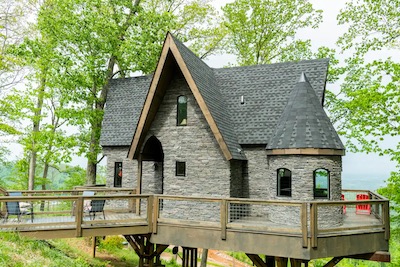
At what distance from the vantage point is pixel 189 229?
1014cm

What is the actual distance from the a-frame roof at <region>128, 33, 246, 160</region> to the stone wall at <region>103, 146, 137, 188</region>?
2.57 meters

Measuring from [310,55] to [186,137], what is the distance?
1590 cm

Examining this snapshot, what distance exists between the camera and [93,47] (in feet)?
65.1

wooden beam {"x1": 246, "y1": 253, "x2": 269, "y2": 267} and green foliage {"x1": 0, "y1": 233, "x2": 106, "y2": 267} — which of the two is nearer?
green foliage {"x1": 0, "y1": 233, "x2": 106, "y2": 267}

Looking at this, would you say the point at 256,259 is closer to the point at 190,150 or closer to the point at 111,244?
the point at 190,150

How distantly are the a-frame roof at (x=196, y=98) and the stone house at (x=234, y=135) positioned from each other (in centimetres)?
4

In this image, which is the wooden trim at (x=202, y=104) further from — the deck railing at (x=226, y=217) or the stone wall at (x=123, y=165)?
the stone wall at (x=123, y=165)

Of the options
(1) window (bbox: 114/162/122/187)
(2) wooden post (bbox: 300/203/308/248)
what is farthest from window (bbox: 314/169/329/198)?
(1) window (bbox: 114/162/122/187)

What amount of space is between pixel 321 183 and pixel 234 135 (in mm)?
3909

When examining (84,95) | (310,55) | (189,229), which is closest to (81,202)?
(189,229)

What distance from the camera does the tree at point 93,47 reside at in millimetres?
19172

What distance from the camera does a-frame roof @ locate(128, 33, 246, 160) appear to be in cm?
1155

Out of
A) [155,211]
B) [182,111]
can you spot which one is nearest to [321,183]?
[155,211]

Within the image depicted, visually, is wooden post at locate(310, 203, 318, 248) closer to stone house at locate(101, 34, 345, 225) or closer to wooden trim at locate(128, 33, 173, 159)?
stone house at locate(101, 34, 345, 225)
